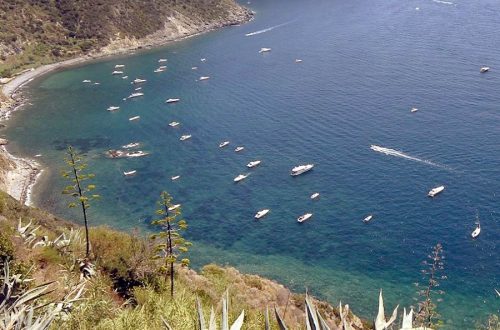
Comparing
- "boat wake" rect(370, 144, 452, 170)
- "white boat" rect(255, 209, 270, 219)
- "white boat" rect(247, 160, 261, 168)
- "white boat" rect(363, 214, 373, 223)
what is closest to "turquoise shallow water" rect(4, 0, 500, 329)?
"boat wake" rect(370, 144, 452, 170)

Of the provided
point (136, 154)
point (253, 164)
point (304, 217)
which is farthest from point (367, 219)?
point (136, 154)

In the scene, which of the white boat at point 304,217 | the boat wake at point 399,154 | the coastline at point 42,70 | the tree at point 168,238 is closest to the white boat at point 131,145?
the coastline at point 42,70

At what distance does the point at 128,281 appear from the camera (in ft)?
109

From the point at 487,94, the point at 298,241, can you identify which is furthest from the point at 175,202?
the point at 487,94

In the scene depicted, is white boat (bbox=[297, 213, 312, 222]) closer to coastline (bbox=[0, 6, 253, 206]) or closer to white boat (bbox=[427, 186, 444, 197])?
white boat (bbox=[427, 186, 444, 197])

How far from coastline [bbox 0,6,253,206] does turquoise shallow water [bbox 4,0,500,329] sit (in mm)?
2866

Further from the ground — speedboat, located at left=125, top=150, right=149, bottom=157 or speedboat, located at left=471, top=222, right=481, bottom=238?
speedboat, located at left=125, top=150, right=149, bottom=157

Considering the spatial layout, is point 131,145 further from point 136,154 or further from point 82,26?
point 82,26

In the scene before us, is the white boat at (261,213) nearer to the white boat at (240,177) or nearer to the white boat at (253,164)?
the white boat at (240,177)

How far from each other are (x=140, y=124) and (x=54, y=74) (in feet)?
162

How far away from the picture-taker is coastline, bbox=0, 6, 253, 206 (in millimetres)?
78625

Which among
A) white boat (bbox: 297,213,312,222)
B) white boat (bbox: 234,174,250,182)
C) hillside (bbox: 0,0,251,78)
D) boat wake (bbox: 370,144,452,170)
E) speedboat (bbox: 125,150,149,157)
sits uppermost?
hillside (bbox: 0,0,251,78)

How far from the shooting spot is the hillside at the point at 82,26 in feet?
468

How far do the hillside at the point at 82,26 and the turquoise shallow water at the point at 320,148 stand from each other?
1286 cm
